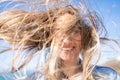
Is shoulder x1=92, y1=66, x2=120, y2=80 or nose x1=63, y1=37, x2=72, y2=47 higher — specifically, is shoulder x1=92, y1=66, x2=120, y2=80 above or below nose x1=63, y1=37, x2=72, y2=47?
below

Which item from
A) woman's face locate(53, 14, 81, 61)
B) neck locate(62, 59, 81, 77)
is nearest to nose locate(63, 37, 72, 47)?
woman's face locate(53, 14, 81, 61)

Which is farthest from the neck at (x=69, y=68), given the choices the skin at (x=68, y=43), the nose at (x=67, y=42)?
the nose at (x=67, y=42)

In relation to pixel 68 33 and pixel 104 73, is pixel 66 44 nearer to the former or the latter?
pixel 68 33

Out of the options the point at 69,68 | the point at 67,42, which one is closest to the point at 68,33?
the point at 67,42

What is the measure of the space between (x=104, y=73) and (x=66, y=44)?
1.30 feet

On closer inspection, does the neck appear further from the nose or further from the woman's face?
the nose

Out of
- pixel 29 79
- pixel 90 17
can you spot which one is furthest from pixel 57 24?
pixel 29 79

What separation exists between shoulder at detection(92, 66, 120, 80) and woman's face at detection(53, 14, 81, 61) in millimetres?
199

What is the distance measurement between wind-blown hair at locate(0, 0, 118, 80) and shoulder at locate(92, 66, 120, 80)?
0.27 ft

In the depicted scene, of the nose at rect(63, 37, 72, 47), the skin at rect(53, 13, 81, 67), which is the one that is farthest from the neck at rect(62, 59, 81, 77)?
the nose at rect(63, 37, 72, 47)

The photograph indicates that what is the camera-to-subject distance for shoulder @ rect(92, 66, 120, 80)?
315 cm

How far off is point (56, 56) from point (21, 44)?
0.29 meters

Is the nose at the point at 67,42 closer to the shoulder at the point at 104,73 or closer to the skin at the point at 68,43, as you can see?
the skin at the point at 68,43

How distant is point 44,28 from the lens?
319cm
